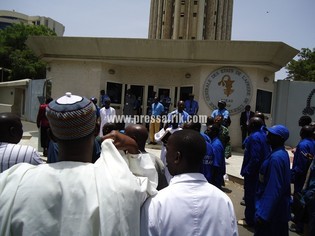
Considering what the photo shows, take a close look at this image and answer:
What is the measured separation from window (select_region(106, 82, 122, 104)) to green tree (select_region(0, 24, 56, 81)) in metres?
18.9

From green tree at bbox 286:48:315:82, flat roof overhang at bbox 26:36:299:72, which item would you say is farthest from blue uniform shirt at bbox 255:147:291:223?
green tree at bbox 286:48:315:82

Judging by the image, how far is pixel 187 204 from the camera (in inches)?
65.0

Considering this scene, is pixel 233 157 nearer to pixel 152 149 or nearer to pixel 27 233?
pixel 152 149

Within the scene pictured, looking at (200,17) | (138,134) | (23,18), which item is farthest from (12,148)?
(23,18)

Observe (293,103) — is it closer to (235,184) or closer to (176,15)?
(235,184)

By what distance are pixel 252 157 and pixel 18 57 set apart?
31621 mm

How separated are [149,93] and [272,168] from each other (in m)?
11.2

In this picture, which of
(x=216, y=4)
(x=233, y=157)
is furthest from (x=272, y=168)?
(x=216, y=4)

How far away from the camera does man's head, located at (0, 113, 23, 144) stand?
2.70 metres

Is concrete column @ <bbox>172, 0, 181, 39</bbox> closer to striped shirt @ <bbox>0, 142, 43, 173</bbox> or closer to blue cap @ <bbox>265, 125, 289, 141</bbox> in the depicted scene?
blue cap @ <bbox>265, 125, 289, 141</bbox>

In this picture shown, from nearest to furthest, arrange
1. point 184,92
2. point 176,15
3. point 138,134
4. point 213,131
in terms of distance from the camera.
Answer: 1. point 138,134
2. point 213,131
3. point 184,92
4. point 176,15

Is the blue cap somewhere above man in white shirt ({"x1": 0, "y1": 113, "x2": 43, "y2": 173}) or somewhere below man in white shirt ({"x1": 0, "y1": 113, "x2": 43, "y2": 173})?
above

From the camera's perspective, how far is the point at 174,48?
12.3 metres

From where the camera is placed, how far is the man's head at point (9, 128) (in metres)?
2.70
